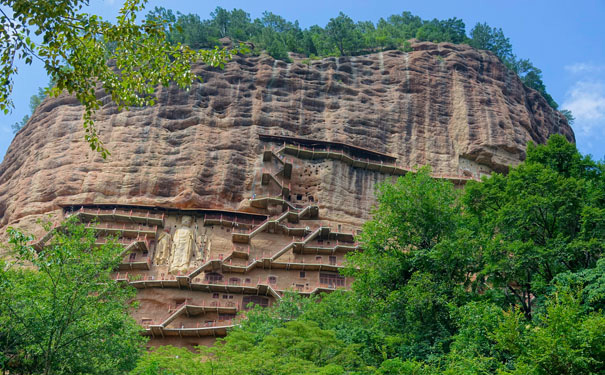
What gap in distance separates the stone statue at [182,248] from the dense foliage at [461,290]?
12.8 m

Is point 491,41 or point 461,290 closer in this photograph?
point 461,290

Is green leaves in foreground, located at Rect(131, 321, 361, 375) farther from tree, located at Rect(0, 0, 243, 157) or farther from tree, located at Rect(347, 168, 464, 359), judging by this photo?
tree, located at Rect(0, 0, 243, 157)

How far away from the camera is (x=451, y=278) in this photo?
21.6 m

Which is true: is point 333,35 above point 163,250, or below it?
above

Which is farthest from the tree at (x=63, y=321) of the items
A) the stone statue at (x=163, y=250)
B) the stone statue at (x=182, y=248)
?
the stone statue at (x=163, y=250)

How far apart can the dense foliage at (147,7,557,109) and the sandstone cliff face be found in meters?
3.33

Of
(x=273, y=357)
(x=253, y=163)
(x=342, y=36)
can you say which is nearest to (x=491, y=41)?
(x=342, y=36)

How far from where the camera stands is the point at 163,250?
37.5 metres

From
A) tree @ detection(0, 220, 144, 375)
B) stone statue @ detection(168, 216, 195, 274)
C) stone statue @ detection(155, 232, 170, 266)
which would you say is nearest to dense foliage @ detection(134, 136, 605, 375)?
tree @ detection(0, 220, 144, 375)

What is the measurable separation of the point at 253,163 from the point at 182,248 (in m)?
8.80

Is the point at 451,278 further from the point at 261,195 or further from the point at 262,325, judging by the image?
the point at 261,195

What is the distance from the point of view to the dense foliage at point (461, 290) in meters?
16.5

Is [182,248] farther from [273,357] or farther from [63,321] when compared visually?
[63,321]

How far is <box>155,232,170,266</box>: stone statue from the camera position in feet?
121
